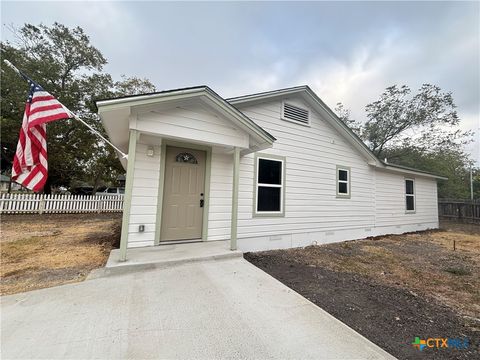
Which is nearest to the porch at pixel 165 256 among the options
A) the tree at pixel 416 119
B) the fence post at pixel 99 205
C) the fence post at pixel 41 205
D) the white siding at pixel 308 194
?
the white siding at pixel 308 194

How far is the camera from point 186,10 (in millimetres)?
7500

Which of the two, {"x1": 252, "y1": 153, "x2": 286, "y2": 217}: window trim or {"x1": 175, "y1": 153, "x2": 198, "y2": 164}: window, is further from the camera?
{"x1": 252, "y1": 153, "x2": 286, "y2": 217}: window trim

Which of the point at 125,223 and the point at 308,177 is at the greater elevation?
the point at 308,177

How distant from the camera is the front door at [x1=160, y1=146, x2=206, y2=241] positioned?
177 inches

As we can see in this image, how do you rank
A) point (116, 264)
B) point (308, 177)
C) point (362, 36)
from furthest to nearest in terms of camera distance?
1. point (362, 36)
2. point (308, 177)
3. point (116, 264)

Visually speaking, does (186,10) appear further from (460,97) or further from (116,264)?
(460,97)

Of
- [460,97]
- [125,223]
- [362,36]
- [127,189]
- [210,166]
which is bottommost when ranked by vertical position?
[125,223]

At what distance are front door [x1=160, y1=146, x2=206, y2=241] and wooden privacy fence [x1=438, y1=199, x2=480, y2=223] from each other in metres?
17.8

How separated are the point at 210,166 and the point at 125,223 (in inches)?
87.9

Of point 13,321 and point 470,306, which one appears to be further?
point 470,306

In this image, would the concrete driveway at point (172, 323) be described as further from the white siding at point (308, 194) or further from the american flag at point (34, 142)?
the white siding at point (308, 194)

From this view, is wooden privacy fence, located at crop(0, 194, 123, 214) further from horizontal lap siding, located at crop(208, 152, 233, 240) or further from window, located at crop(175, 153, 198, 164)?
horizontal lap siding, located at crop(208, 152, 233, 240)

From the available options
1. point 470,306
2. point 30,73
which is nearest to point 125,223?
point 470,306

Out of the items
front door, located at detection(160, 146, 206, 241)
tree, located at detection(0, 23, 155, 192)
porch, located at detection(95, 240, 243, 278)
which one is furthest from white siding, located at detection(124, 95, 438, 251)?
tree, located at detection(0, 23, 155, 192)
